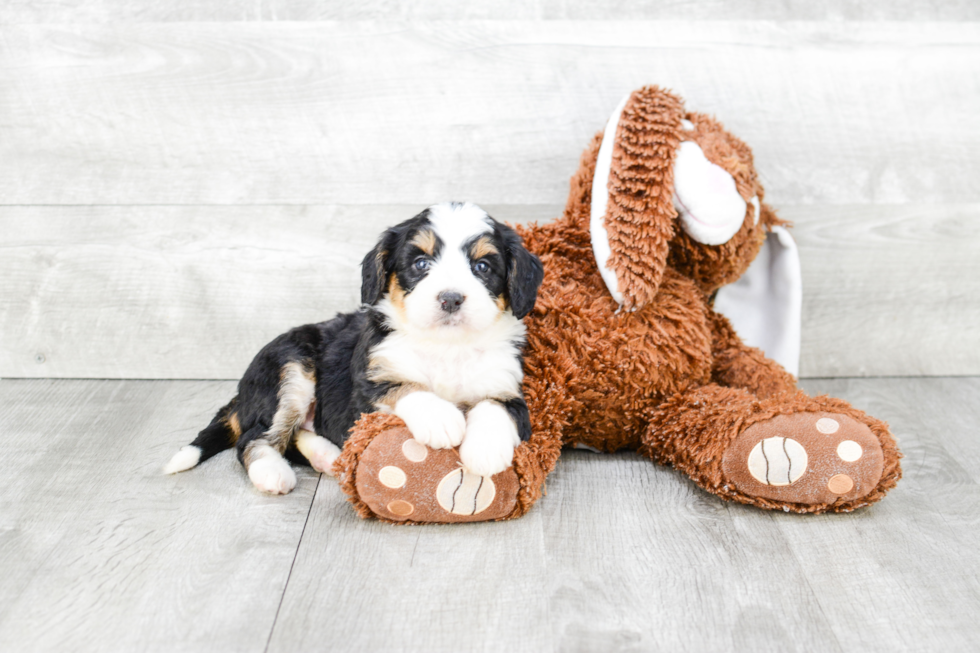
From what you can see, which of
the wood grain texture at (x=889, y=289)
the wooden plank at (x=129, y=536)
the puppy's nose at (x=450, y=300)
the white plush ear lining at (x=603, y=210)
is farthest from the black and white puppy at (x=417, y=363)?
the wood grain texture at (x=889, y=289)

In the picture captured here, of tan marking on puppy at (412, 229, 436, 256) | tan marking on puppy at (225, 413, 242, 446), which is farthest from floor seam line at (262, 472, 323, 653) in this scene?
tan marking on puppy at (412, 229, 436, 256)

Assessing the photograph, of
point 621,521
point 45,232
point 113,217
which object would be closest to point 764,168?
point 621,521

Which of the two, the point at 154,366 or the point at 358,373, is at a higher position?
the point at 358,373

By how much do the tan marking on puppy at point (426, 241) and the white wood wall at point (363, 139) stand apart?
86cm

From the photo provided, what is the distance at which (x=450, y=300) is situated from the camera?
1.85 m

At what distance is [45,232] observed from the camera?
2.84 metres

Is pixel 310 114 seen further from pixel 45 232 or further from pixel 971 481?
pixel 971 481

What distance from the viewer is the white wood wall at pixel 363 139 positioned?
8.82ft

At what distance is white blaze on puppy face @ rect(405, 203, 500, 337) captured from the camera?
6.12 ft

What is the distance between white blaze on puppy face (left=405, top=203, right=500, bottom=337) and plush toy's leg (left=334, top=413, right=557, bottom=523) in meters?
0.26

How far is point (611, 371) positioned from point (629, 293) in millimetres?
221

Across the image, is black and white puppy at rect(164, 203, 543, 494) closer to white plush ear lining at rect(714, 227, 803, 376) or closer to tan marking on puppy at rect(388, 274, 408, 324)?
tan marking on puppy at rect(388, 274, 408, 324)

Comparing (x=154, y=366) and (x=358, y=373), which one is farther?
(x=154, y=366)

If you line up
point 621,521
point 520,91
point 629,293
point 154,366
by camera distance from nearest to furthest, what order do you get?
1. point 621,521
2. point 629,293
3. point 520,91
4. point 154,366
